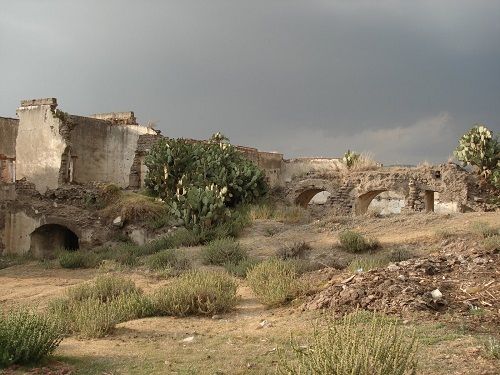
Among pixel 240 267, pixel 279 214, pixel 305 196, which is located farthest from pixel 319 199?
pixel 240 267

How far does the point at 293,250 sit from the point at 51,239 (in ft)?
36.0

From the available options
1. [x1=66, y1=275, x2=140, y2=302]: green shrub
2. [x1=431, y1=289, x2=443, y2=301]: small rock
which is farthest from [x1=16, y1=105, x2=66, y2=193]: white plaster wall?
[x1=431, y1=289, x2=443, y2=301]: small rock

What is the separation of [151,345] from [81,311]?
165 cm

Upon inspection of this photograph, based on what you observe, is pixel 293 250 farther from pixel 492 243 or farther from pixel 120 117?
pixel 120 117

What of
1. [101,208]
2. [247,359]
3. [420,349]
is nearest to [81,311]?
[247,359]

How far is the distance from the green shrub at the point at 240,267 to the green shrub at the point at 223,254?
0.58m

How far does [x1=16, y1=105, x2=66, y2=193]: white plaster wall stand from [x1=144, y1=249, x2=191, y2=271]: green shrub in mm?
11695

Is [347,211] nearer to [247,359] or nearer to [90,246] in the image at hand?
[90,246]

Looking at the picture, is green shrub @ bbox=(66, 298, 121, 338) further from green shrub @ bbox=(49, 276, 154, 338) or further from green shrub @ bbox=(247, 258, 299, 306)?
green shrub @ bbox=(247, 258, 299, 306)

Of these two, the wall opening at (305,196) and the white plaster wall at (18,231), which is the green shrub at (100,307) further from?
the wall opening at (305,196)

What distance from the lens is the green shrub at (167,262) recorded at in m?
15.1

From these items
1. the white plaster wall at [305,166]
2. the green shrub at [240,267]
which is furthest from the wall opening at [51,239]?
the white plaster wall at [305,166]

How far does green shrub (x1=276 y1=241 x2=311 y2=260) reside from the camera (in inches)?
603

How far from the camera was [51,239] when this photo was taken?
21953 millimetres
